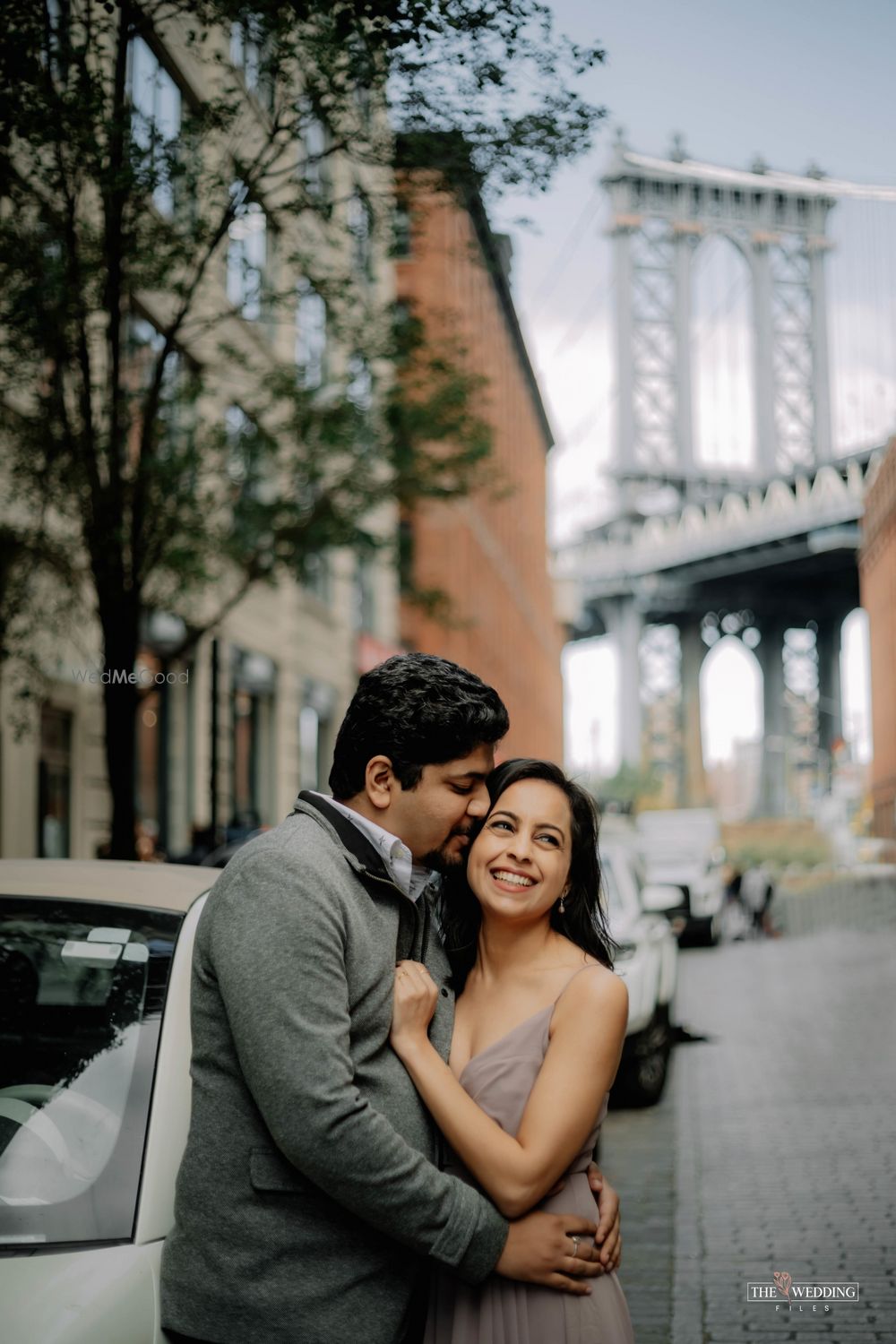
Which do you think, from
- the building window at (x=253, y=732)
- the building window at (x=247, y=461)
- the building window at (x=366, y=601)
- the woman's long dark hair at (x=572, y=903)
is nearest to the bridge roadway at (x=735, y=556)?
the building window at (x=366, y=601)

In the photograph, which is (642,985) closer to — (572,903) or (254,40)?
(254,40)

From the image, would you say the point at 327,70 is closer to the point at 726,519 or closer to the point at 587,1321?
the point at 587,1321

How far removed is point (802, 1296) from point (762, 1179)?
221 centimetres

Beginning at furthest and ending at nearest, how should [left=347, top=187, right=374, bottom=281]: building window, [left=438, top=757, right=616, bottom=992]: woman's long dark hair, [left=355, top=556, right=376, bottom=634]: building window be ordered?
[left=355, top=556, right=376, bottom=634]: building window < [left=347, top=187, right=374, bottom=281]: building window < [left=438, top=757, right=616, bottom=992]: woman's long dark hair

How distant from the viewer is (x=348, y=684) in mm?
30625

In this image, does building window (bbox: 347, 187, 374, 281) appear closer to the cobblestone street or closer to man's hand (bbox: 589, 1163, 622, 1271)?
the cobblestone street

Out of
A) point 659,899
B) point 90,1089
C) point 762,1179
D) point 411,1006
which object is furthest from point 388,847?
point 659,899

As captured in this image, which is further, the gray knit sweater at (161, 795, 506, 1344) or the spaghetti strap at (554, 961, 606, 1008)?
the spaghetti strap at (554, 961, 606, 1008)

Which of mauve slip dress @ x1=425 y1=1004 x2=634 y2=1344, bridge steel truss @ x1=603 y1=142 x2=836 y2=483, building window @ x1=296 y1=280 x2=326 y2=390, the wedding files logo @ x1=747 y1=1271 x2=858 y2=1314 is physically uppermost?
bridge steel truss @ x1=603 y1=142 x2=836 y2=483

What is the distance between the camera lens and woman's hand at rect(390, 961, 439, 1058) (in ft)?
7.79

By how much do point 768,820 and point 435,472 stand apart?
77951 millimetres

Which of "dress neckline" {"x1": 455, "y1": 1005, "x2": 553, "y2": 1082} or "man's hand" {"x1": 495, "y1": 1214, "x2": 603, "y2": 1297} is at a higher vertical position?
"dress neckline" {"x1": 455, "y1": 1005, "x2": 553, "y2": 1082}

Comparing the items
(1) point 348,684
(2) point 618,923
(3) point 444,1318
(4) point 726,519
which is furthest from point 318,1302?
(4) point 726,519

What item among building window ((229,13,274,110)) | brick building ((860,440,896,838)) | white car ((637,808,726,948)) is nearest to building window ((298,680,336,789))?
white car ((637,808,726,948))
